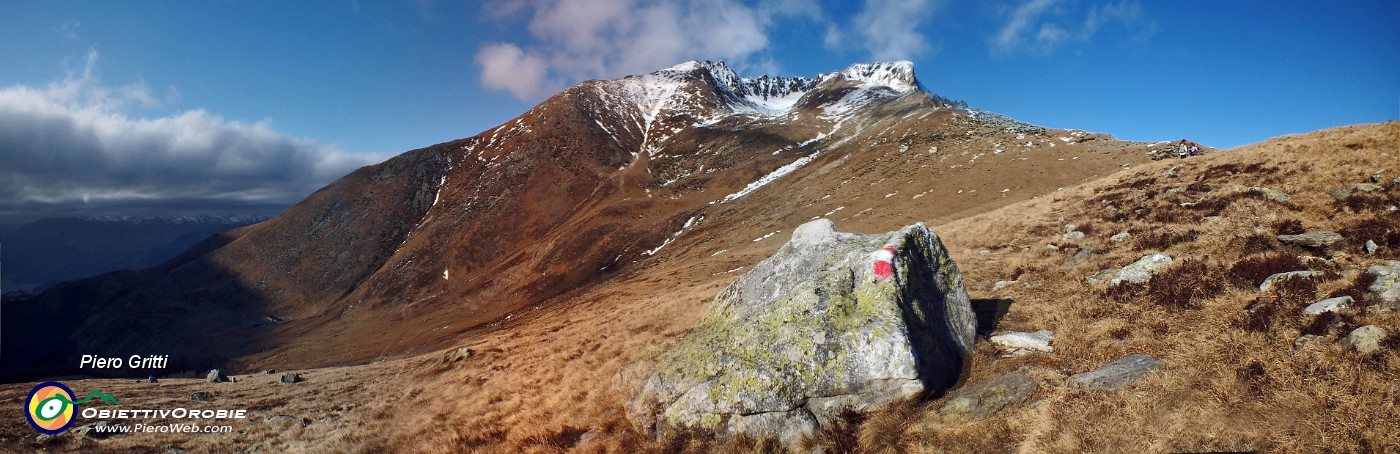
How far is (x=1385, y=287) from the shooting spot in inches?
350

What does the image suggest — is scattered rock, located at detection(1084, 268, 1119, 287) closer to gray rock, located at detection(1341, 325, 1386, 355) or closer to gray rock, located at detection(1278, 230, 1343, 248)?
gray rock, located at detection(1278, 230, 1343, 248)

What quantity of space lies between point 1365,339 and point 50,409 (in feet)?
107

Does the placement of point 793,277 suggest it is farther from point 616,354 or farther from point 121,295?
point 121,295

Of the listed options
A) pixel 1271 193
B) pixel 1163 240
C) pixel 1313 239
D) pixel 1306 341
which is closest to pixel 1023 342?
pixel 1306 341

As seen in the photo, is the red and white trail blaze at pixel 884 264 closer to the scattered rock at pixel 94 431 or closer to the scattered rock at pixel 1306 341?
the scattered rock at pixel 1306 341

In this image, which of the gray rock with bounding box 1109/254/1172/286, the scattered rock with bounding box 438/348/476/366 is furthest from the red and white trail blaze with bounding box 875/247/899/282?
the scattered rock with bounding box 438/348/476/366

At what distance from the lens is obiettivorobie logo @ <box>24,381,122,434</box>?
51.2ft

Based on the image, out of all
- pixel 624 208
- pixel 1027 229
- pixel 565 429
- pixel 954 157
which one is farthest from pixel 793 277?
pixel 624 208

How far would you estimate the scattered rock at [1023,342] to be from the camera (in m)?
Answer: 10.5

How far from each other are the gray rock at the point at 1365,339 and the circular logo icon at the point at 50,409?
3073cm

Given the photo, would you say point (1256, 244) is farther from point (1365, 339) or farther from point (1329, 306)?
point (1365, 339)

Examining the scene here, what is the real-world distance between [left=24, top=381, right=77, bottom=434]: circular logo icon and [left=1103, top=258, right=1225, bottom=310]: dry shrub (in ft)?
101

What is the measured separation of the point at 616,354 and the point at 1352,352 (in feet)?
54.2

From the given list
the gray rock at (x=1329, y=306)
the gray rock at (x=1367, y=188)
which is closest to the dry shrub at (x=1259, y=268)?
the gray rock at (x=1329, y=306)
